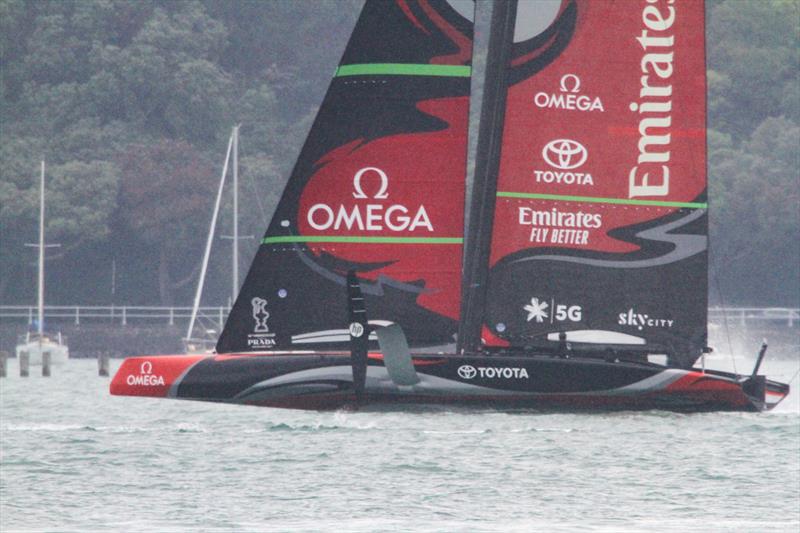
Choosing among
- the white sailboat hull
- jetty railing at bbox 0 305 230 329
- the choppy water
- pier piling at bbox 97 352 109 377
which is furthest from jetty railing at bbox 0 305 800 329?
Result: the choppy water

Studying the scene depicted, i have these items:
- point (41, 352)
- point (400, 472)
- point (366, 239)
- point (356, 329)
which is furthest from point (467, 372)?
point (41, 352)

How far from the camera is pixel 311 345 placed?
2477cm

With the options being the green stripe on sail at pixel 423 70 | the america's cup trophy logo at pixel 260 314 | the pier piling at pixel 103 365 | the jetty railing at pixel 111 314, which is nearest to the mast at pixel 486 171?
the green stripe on sail at pixel 423 70

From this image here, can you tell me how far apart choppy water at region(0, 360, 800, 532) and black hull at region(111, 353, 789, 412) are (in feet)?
1.79

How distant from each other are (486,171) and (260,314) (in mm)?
3054

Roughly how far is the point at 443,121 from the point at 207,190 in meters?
44.9

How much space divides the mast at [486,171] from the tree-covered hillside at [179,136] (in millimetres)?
41243

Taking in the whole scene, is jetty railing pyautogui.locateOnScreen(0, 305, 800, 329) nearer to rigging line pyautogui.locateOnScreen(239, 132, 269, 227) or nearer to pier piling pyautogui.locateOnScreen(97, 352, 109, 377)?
rigging line pyautogui.locateOnScreen(239, 132, 269, 227)

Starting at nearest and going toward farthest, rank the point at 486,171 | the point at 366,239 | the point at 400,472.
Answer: the point at 400,472, the point at 366,239, the point at 486,171

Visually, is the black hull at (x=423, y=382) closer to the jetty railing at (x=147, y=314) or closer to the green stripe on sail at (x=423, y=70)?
the green stripe on sail at (x=423, y=70)

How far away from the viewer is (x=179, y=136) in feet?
238

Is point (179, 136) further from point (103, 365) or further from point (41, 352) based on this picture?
point (103, 365)

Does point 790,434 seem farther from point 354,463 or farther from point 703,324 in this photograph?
point 354,463

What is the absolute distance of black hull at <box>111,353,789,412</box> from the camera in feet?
79.1
